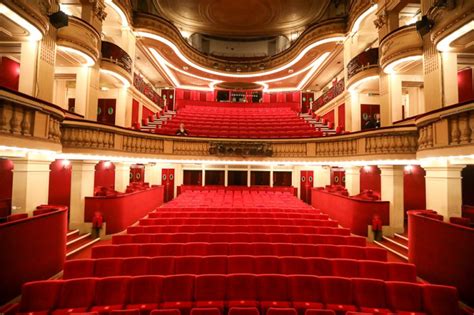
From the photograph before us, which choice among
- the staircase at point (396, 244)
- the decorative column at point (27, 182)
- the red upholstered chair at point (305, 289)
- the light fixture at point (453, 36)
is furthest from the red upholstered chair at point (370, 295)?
the decorative column at point (27, 182)

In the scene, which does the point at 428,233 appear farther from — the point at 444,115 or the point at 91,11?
the point at 91,11

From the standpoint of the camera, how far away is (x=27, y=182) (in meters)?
5.07

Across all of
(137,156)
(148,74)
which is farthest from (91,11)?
(148,74)

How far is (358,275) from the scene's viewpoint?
3.61 m

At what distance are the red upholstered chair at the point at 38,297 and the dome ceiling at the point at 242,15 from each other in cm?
1550

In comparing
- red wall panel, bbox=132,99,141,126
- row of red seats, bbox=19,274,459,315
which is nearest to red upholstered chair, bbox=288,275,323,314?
row of red seats, bbox=19,274,459,315

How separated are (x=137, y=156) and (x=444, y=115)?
Result: 27.7 feet

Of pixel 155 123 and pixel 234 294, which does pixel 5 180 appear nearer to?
pixel 234 294

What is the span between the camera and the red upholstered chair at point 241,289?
122 inches

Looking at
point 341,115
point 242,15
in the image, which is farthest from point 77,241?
point 242,15

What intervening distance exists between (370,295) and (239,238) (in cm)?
249

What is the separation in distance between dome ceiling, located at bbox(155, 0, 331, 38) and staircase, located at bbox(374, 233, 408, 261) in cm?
1340

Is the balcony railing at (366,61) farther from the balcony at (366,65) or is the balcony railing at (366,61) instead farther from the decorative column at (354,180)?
the decorative column at (354,180)

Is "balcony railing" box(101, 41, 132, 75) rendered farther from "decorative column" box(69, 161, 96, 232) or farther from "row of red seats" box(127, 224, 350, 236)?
"row of red seats" box(127, 224, 350, 236)
